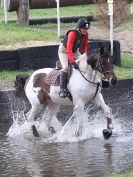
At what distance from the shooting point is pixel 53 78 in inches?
581

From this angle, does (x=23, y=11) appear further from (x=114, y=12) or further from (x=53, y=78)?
(x=53, y=78)

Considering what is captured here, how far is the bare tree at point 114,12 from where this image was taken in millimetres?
26083

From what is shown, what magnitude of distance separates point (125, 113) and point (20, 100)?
2658mm

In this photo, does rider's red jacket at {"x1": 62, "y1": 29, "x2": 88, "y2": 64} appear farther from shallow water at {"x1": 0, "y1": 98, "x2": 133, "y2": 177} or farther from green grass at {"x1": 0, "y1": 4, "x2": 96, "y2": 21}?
green grass at {"x1": 0, "y1": 4, "x2": 96, "y2": 21}

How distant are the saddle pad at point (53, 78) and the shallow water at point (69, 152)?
863 mm

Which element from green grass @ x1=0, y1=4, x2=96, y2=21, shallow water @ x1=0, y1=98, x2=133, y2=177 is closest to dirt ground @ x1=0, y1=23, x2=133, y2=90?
green grass @ x1=0, y1=4, x2=96, y2=21

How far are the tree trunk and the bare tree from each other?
2389mm

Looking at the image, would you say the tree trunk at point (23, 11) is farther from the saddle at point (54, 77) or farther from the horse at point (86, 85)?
the horse at point (86, 85)

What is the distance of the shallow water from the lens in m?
11.3

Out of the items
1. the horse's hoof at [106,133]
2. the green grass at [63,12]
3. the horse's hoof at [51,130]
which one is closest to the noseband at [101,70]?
the horse's hoof at [106,133]

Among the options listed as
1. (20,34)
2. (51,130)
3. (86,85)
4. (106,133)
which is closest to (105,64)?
(86,85)

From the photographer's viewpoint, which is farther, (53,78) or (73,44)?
(53,78)

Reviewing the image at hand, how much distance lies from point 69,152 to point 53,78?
231 centimetres

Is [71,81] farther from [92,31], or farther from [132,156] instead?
[92,31]
